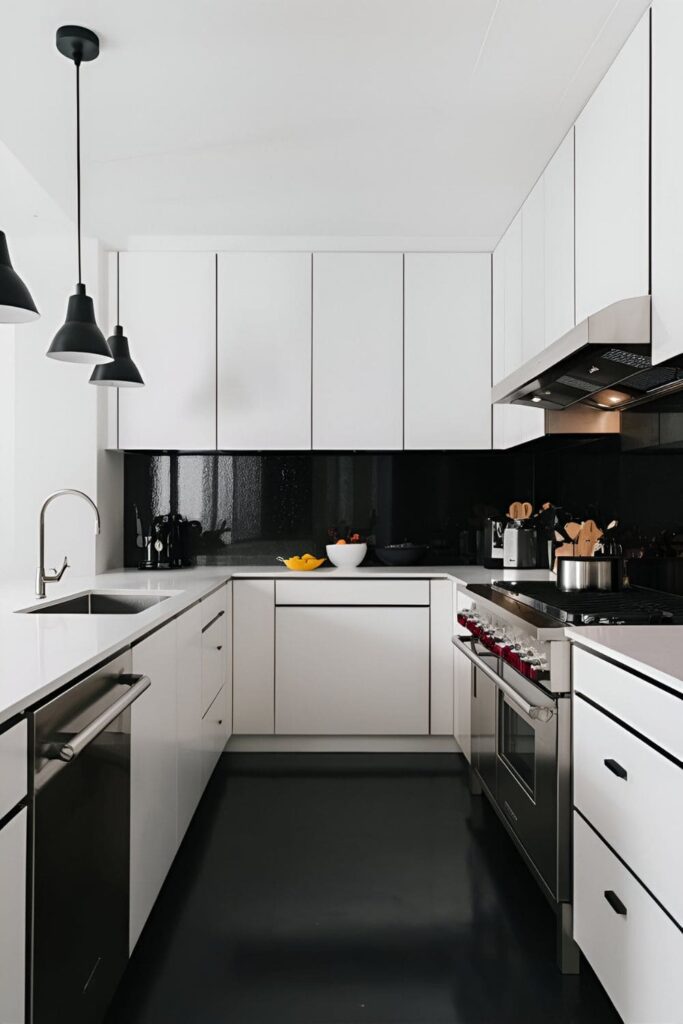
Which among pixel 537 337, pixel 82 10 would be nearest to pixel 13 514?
pixel 82 10

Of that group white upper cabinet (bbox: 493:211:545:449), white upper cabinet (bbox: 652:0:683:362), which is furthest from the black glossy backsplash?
white upper cabinet (bbox: 652:0:683:362)

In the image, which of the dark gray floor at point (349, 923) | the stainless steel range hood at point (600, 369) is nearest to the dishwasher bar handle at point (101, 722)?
the dark gray floor at point (349, 923)

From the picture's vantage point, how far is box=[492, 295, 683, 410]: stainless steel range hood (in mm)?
1953

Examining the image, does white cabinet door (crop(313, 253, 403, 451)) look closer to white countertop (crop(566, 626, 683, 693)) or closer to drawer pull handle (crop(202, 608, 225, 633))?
drawer pull handle (crop(202, 608, 225, 633))

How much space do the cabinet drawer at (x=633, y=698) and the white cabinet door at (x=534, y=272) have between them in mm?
1563

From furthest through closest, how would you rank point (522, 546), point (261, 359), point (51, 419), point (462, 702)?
point (261, 359) < point (51, 419) < point (522, 546) < point (462, 702)

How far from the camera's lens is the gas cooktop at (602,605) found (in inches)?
75.5

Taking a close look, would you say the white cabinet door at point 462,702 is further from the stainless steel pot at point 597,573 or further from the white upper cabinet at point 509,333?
the white upper cabinet at point 509,333

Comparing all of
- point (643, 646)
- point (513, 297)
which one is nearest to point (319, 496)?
point (513, 297)

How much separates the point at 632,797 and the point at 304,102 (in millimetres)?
2255

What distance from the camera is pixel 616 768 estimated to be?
1567 mm

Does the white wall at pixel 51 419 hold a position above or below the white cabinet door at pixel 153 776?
above

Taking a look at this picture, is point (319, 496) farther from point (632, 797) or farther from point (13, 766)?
point (13, 766)

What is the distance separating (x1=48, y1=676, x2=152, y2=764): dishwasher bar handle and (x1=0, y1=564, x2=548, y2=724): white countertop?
0.32 ft
